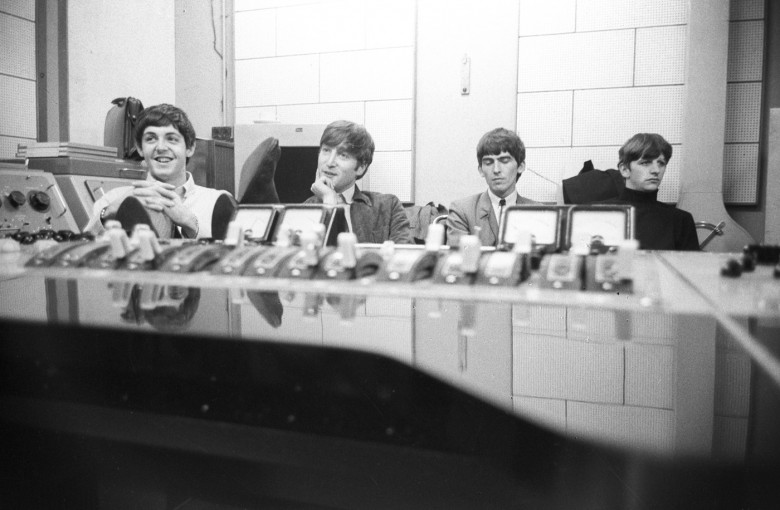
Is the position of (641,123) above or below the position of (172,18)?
below

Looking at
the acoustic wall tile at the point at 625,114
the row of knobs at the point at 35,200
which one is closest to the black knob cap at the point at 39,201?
the row of knobs at the point at 35,200

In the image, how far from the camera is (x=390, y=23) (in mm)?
3668

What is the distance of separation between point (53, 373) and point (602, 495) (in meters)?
0.61

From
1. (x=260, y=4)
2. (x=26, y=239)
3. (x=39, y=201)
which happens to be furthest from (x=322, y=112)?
(x=26, y=239)

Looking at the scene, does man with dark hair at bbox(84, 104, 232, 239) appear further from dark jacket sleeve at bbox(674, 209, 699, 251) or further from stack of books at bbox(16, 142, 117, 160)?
dark jacket sleeve at bbox(674, 209, 699, 251)

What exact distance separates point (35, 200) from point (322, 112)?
2214 millimetres

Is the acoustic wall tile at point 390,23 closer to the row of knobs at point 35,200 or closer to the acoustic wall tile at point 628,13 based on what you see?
the acoustic wall tile at point 628,13

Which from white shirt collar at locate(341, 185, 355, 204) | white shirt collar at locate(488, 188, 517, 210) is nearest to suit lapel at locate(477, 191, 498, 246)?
white shirt collar at locate(488, 188, 517, 210)

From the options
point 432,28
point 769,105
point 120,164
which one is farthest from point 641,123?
point 120,164

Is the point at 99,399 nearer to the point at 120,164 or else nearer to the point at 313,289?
the point at 313,289

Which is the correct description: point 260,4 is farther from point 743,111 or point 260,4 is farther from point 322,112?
point 743,111

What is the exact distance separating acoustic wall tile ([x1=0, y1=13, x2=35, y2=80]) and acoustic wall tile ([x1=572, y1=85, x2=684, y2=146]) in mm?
2849

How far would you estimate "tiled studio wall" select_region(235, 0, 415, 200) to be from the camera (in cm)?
368

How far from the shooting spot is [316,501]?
0.53 meters
